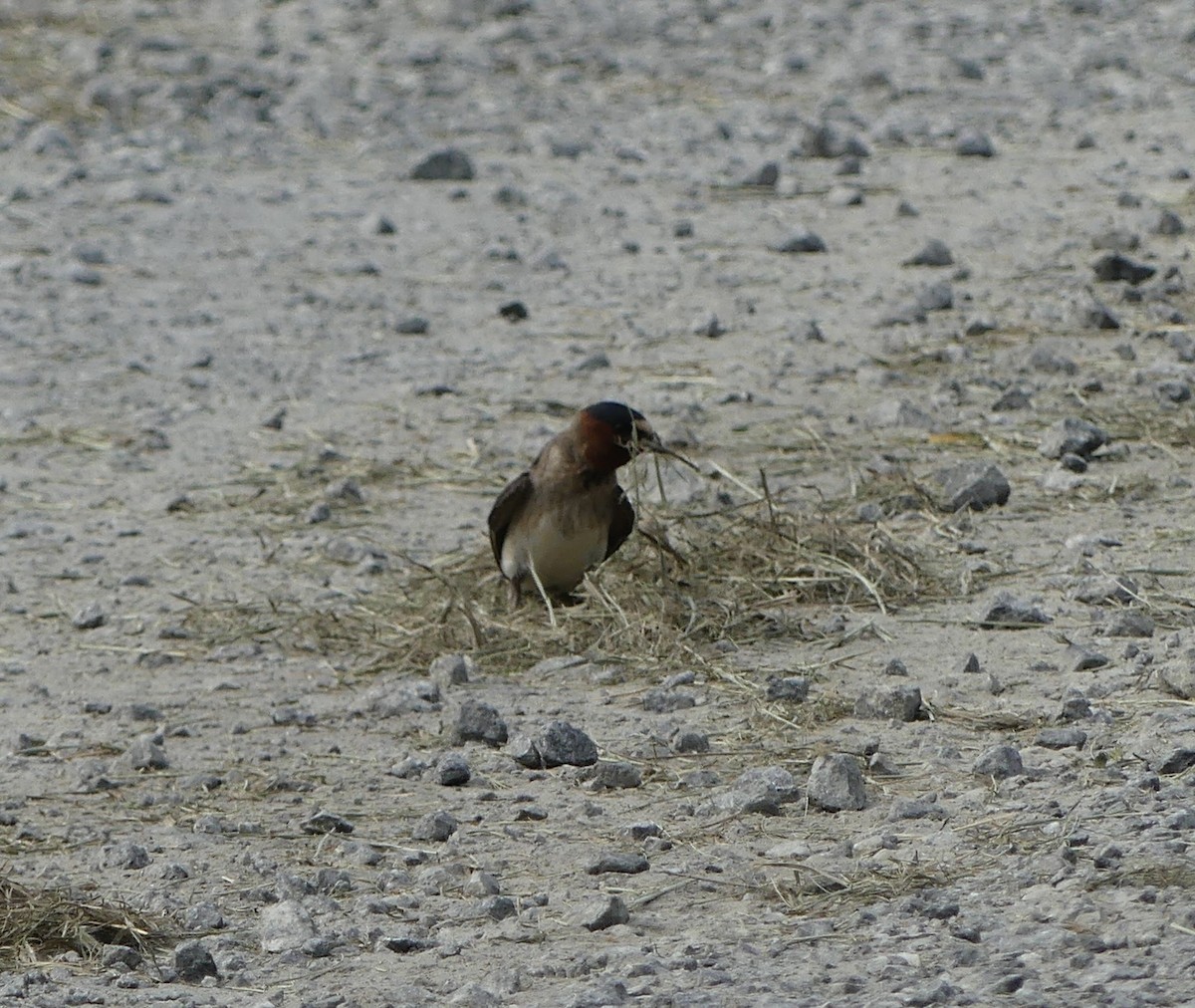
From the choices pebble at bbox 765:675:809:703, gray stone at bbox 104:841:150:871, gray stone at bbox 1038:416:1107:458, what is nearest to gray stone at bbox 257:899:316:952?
gray stone at bbox 104:841:150:871

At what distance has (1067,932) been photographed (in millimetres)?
3869

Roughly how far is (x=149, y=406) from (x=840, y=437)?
276 cm

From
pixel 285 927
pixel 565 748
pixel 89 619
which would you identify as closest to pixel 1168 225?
pixel 89 619

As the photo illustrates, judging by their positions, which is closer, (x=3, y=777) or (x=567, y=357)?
(x=3, y=777)

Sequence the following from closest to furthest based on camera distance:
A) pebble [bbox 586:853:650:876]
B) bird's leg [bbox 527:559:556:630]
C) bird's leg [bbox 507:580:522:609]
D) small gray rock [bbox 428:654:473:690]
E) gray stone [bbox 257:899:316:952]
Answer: gray stone [bbox 257:899:316:952] < pebble [bbox 586:853:650:876] < small gray rock [bbox 428:654:473:690] < bird's leg [bbox 527:559:556:630] < bird's leg [bbox 507:580:522:609]

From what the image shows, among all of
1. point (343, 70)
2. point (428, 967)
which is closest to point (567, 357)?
point (428, 967)

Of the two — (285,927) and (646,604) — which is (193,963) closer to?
(285,927)

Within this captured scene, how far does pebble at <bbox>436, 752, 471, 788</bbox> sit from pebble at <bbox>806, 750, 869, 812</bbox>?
82 cm

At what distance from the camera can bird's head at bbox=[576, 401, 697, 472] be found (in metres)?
6.47

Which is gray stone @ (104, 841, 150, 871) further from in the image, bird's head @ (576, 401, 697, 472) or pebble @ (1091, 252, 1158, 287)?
pebble @ (1091, 252, 1158, 287)

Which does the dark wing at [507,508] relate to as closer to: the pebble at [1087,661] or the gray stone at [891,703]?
the gray stone at [891,703]

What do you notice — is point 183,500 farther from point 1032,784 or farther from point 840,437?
point 1032,784

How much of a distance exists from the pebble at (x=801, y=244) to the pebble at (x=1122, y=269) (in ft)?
4.73

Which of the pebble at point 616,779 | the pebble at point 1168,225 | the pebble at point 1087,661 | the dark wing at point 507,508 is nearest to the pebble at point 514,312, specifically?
the pebble at point 1168,225
